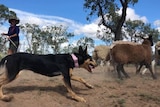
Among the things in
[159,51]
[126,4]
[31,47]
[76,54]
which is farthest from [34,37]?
[76,54]

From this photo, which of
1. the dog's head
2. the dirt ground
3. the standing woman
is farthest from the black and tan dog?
the standing woman

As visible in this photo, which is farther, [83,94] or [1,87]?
[83,94]

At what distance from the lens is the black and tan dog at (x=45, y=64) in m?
6.71

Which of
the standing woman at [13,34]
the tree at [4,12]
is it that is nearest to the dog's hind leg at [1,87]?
the standing woman at [13,34]

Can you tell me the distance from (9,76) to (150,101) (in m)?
3.21

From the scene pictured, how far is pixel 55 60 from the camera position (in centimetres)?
719

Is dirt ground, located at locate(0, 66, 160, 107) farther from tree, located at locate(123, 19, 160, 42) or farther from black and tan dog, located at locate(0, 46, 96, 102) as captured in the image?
tree, located at locate(123, 19, 160, 42)

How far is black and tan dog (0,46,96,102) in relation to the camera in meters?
6.71

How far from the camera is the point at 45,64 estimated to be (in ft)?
23.2

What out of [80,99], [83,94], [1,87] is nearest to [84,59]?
[83,94]

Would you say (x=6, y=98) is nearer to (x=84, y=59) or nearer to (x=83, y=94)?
(x=83, y=94)

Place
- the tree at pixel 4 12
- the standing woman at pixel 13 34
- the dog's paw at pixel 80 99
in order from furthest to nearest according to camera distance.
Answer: the tree at pixel 4 12 → the standing woman at pixel 13 34 → the dog's paw at pixel 80 99

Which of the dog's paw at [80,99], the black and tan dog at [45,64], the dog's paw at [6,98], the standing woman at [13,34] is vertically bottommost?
the dog's paw at [80,99]

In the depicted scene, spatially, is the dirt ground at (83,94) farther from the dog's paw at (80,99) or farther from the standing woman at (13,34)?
the standing woman at (13,34)
